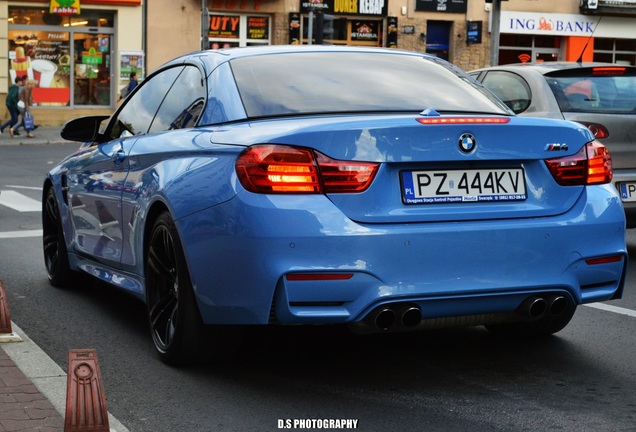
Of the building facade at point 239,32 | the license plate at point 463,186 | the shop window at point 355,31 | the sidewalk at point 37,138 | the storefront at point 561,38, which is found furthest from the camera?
the storefront at point 561,38

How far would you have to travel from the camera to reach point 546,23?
41531 millimetres

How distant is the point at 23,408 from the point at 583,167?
2607 millimetres

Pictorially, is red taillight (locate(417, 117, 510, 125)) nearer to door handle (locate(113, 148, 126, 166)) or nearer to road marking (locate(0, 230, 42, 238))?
door handle (locate(113, 148, 126, 166))

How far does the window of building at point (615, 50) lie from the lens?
43.2 m

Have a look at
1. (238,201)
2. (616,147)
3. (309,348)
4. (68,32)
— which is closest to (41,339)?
(309,348)

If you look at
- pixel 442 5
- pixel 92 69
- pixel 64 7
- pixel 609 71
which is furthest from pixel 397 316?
pixel 442 5

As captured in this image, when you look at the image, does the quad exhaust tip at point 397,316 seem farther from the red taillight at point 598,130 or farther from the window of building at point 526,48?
the window of building at point 526,48

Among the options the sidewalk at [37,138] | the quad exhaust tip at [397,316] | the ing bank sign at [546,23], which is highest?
the ing bank sign at [546,23]

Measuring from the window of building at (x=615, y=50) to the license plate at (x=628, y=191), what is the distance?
34.7 metres

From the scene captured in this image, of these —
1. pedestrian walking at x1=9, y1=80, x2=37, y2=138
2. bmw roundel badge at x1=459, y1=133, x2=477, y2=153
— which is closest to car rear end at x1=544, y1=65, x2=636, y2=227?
bmw roundel badge at x1=459, y1=133, x2=477, y2=153

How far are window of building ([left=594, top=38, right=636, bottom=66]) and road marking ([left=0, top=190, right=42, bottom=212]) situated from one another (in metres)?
30.8

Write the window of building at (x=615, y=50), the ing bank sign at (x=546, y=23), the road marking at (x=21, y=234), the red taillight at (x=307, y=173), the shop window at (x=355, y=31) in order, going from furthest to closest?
the window of building at (x=615, y=50), the ing bank sign at (x=546, y=23), the shop window at (x=355, y=31), the road marking at (x=21, y=234), the red taillight at (x=307, y=173)

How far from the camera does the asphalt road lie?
468 centimetres

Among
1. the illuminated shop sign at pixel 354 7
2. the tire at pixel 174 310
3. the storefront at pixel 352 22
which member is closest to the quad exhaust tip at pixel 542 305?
the tire at pixel 174 310
